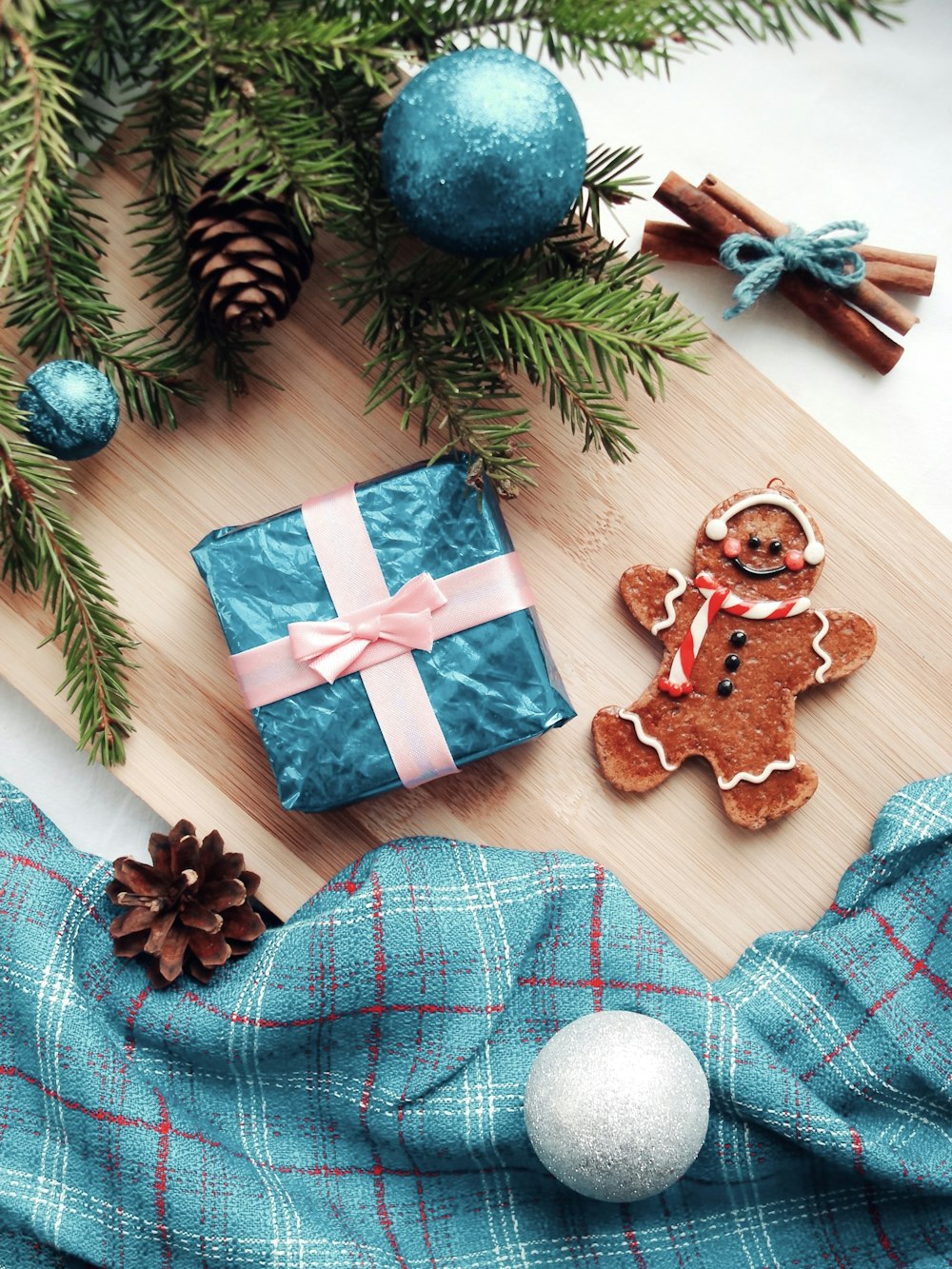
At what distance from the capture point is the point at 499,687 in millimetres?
1189

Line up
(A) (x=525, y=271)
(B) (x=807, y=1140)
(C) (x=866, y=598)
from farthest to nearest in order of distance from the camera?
1. (C) (x=866, y=598)
2. (B) (x=807, y=1140)
3. (A) (x=525, y=271)

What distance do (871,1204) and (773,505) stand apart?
2.63ft

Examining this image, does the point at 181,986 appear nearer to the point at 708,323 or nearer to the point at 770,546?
the point at 770,546

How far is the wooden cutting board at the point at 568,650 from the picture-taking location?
128 cm

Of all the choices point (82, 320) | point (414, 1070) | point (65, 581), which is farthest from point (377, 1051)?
point (82, 320)

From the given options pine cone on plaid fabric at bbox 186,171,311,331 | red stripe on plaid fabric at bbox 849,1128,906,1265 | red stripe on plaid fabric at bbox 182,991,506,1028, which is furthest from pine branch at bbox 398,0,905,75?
red stripe on plaid fabric at bbox 849,1128,906,1265

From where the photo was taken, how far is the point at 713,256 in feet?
4.24

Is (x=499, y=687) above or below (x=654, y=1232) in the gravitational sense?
above

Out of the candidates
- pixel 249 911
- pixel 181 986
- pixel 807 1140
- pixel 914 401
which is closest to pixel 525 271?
pixel 914 401

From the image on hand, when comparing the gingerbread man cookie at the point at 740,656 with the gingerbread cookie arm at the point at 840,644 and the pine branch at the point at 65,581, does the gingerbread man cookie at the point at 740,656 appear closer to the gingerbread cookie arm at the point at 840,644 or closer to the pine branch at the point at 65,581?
the gingerbread cookie arm at the point at 840,644

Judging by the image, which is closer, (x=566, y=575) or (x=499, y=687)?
(x=499, y=687)

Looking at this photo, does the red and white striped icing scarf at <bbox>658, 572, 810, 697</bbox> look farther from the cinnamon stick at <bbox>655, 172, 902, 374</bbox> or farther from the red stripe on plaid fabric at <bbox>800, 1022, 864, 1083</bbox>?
the red stripe on plaid fabric at <bbox>800, 1022, 864, 1083</bbox>

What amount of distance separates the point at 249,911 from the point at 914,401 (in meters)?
1.01

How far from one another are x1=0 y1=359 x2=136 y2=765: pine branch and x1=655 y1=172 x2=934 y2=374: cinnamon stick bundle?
767mm
